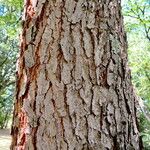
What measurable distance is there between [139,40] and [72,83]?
1868 centimetres

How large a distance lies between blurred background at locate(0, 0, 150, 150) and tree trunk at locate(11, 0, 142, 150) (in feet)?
32.6

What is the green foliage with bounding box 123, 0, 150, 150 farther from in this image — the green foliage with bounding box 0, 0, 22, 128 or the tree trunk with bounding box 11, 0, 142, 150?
the green foliage with bounding box 0, 0, 22, 128

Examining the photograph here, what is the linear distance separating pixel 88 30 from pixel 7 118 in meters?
20.5

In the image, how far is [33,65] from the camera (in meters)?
1.57

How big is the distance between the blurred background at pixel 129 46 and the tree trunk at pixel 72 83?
9948mm

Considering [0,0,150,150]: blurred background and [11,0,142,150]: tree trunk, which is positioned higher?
[0,0,150,150]: blurred background

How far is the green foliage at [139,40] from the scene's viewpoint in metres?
12.7

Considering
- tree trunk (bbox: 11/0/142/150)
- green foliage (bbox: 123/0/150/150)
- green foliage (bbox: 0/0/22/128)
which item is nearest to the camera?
tree trunk (bbox: 11/0/142/150)

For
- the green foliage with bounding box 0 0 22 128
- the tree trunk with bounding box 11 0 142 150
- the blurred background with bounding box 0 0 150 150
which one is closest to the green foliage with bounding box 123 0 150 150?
the blurred background with bounding box 0 0 150 150

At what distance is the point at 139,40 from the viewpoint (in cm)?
1973

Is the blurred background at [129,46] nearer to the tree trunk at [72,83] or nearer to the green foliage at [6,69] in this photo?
the green foliage at [6,69]

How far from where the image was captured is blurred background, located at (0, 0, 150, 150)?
13.0 metres

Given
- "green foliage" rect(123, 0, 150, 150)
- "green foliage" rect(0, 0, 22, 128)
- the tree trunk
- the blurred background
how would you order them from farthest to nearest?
"green foliage" rect(0, 0, 22, 128), the blurred background, "green foliage" rect(123, 0, 150, 150), the tree trunk

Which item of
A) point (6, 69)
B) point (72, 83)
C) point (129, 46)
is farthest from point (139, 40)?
point (72, 83)
